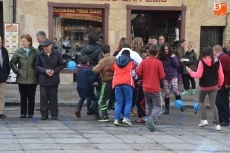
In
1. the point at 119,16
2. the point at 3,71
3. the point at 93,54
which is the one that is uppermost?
the point at 119,16

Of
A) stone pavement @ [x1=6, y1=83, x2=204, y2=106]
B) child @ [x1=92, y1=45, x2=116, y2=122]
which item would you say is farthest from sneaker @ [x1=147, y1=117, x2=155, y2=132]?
stone pavement @ [x1=6, y1=83, x2=204, y2=106]

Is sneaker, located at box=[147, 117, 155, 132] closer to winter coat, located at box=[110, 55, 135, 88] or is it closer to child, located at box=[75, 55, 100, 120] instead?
winter coat, located at box=[110, 55, 135, 88]

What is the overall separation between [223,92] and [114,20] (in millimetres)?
7542

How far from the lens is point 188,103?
13766 mm

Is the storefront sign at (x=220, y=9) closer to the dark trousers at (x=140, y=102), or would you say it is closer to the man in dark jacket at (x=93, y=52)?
the man in dark jacket at (x=93, y=52)

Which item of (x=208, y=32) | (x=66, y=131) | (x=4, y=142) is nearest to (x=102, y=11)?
(x=208, y=32)

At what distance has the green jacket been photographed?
10.2m

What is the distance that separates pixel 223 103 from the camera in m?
10.1

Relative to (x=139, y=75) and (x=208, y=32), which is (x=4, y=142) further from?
(x=208, y=32)

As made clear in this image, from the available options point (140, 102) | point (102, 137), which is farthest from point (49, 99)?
point (102, 137)

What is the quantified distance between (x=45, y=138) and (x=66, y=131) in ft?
2.54

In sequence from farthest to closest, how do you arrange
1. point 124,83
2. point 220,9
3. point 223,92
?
point 220,9 < point 223,92 < point 124,83

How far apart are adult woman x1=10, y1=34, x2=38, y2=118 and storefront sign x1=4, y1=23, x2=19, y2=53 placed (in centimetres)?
511

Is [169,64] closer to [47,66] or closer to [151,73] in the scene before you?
[151,73]
